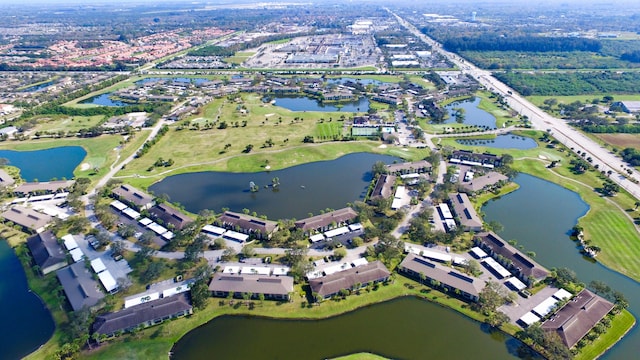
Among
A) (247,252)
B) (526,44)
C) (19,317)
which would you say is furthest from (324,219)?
(526,44)

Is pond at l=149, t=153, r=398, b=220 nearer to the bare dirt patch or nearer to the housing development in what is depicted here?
the housing development

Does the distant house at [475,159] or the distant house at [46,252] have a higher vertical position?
the distant house at [475,159]

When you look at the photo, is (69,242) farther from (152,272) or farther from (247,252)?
(247,252)

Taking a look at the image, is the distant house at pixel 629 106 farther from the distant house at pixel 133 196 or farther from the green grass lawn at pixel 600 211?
the distant house at pixel 133 196

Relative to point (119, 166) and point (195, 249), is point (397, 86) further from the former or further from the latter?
point (195, 249)

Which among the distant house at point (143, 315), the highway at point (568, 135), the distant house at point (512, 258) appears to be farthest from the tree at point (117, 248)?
the highway at point (568, 135)

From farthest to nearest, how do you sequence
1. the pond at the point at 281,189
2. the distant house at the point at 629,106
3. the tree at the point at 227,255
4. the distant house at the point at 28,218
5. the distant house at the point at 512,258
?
the distant house at the point at 629,106 → the pond at the point at 281,189 → the distant house at the point at 28,218 → the tree at the point at 227,255 → the distant house at the point at 512,258

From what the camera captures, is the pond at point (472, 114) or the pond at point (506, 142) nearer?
the pond at point (506, 142)

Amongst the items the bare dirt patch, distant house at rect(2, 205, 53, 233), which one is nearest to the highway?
the bare dirt patch

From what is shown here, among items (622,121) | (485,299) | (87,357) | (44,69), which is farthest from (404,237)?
(44,69)
